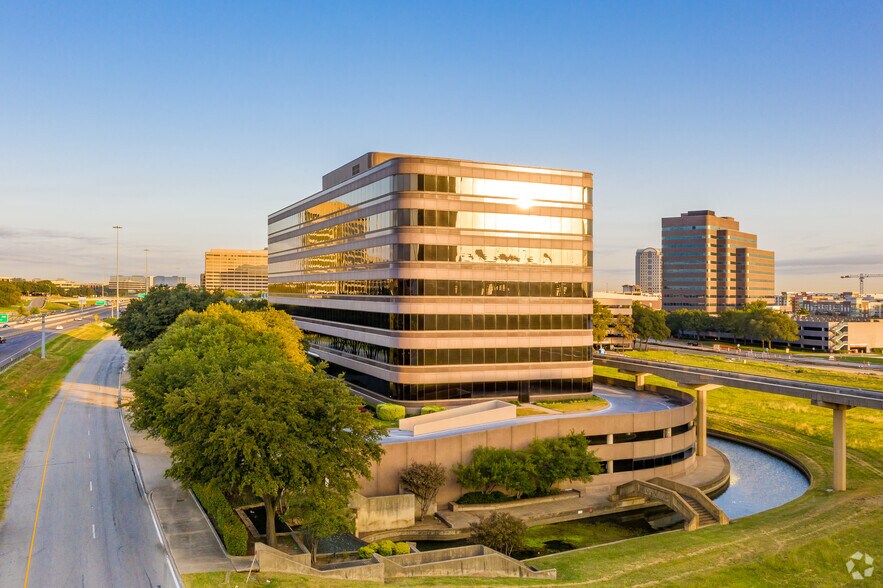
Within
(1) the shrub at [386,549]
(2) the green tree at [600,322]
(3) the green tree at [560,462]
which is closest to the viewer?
(1) the shrub at [386,549]

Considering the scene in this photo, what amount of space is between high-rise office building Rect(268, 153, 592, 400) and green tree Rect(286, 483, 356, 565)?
2586 centimetres

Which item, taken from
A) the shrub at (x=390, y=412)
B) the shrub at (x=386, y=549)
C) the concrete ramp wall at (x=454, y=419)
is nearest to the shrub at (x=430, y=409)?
the shrub at (x=390, y=412)

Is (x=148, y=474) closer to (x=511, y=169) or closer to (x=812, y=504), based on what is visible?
(x=511, y=169)

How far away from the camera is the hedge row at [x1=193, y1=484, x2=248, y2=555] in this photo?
109 feet

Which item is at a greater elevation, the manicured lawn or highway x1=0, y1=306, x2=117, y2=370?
highway x1=0, y1=306, x2=117, y2=370

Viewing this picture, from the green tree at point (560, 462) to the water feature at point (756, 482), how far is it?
1130 centimetres

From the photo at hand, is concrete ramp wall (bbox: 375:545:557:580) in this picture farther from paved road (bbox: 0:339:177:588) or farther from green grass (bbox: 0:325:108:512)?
green grass (bbox: 0:325:108:512)

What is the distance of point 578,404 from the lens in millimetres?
62438

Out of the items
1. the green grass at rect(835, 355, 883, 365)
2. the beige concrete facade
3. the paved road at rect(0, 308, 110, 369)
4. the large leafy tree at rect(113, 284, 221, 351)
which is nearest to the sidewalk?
the beige concrete facade

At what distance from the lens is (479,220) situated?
62.0 meters

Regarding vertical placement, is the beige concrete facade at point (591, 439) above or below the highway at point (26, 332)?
below

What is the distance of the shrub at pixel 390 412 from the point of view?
186ft

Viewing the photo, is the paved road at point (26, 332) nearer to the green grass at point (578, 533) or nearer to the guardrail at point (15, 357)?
the guardrail at point (15, 357)

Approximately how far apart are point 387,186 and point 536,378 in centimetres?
2421
